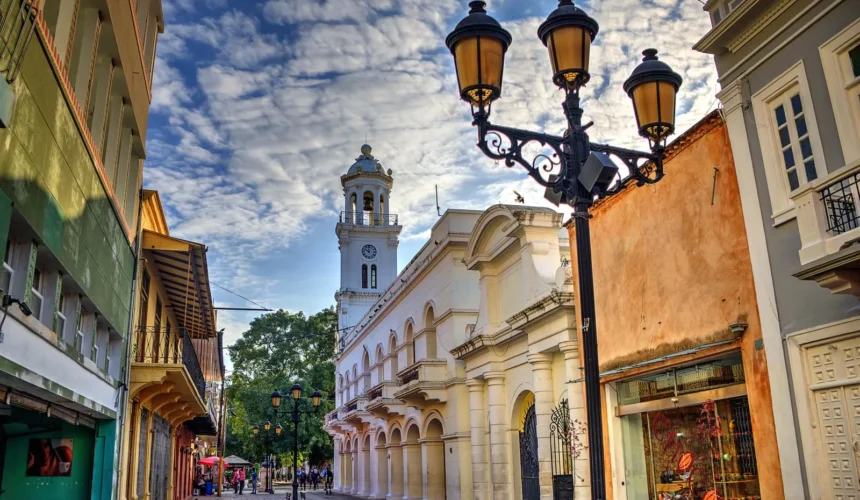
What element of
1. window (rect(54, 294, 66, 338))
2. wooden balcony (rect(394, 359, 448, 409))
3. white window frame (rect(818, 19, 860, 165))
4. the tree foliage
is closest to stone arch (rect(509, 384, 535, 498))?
wooden balcony (rect(394, 359, 448, 409))

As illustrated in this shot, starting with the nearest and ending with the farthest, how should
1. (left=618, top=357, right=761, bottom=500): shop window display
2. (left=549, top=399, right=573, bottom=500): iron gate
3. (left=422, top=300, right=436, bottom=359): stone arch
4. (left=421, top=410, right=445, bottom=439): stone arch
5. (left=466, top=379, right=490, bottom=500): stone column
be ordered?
(left=618, top=357, right=761, bottom=500): shop window display < (left=549, top=399, right=573, bottom=500): iron gate < (left=466, top=379, right=490, bottom=500): stone column < (left=421, top=410, right=445, bottom=439): stone arch < (left=422, top=300, right=436, bottom=359): stone arch

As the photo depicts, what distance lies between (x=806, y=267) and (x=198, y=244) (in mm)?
10396

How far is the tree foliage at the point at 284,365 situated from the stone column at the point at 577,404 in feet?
129

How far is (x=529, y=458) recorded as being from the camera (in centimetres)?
1648

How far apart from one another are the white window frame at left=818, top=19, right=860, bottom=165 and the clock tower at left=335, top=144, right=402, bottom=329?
4241 cm

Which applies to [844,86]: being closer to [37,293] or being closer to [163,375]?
[37,293]

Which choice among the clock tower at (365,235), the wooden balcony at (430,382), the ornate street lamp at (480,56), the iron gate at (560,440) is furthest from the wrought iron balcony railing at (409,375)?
the clock tower at (365,235)

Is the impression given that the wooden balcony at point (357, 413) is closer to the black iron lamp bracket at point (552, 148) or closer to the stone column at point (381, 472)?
the stone column at point (381, 472)

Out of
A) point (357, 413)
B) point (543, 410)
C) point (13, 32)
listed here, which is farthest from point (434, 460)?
point (13, 32)

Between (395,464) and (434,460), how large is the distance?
16.6 ft

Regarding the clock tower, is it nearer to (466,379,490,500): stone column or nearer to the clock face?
the clock face

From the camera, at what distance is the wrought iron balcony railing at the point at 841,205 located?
736cm

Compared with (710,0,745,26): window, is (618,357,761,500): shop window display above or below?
below

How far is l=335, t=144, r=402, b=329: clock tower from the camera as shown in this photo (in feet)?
164
